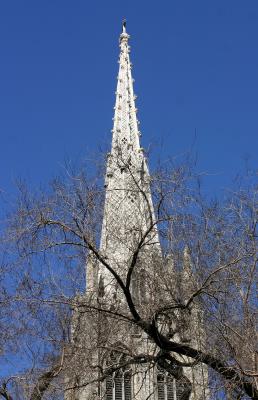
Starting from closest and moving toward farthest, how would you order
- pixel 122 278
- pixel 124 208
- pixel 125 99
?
pixel 122 278 < pixel 124 208 < pixel 125 99

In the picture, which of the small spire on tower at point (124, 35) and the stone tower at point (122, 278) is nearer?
the stone tower at point (122, 278)

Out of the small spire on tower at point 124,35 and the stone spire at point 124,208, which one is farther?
the small spire on tower at point 124,35

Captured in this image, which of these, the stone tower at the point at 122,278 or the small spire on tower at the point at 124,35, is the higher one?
the small spire on tower at the point at 124,35

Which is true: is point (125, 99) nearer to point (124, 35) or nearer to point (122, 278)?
point (124, 35)

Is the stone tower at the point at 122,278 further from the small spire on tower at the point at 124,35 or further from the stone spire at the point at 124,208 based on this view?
the small spire on tower at the point at 124,35

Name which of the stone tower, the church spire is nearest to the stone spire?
the stone tower

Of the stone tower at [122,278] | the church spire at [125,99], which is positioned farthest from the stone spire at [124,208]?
the church spire at [125,99]

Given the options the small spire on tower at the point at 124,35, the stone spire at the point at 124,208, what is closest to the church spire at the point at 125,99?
the small spire on tower at the point at 124,35

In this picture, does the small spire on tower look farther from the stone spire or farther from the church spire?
the stone spire

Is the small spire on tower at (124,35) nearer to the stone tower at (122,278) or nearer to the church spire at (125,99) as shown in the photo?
the church spire at (125,99)

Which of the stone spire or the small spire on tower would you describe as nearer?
the stone spire

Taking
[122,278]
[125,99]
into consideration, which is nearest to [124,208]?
[122,278]

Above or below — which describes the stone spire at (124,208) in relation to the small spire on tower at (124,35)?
below

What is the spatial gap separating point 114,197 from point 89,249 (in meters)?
1.94
